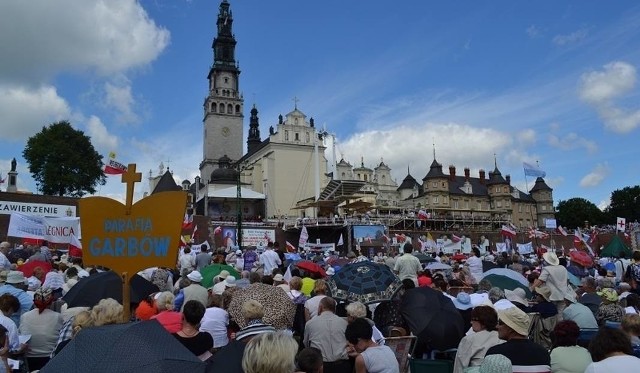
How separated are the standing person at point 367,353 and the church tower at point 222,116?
295 feet

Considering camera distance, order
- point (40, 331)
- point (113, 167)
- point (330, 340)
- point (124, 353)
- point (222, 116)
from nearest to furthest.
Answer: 1. point (124, 353)
2. point (330, 340)
3. point (40, 331)
4. point (113, 167)
5. point (222, 116)

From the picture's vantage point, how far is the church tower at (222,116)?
95.0 metres

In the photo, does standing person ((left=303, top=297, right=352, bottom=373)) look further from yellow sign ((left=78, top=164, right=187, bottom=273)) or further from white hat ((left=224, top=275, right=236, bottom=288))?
white hat ((left=224, top=275, right=236, bottom=288))

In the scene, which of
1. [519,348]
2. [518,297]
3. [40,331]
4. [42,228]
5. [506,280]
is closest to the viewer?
[519,348]

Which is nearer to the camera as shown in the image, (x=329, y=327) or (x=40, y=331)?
(x=329, y=327)

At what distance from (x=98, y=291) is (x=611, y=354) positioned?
7296mm

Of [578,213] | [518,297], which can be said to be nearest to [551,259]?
[518,297]

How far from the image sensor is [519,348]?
195 inches

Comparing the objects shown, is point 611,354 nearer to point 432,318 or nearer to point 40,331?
point 432,318

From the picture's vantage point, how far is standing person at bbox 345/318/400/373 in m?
5.34

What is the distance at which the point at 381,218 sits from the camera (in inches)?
2527

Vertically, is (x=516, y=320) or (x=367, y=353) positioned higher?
(x=516, y=320)

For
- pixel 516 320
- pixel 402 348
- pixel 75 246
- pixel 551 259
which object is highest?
pixel 75 246

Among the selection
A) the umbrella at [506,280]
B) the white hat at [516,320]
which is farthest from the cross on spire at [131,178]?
the umbrella at [506,280]
